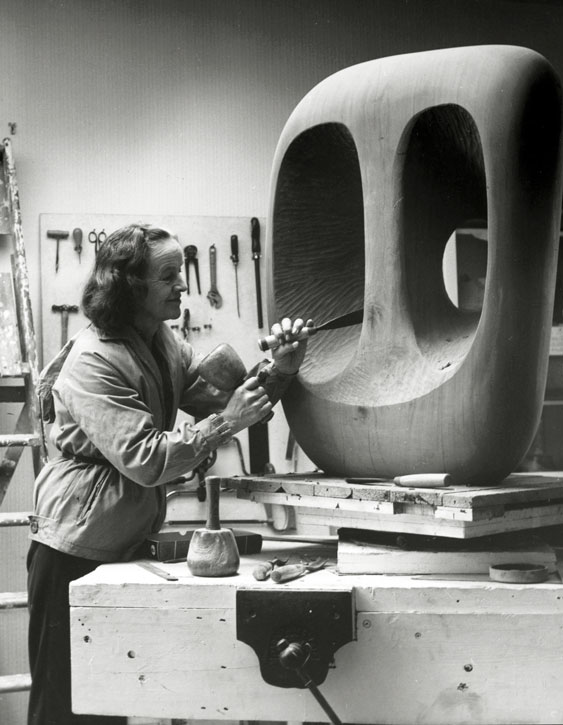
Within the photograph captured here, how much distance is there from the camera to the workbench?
4.37 feet

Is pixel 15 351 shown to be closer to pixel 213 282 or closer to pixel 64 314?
pixel 64 314

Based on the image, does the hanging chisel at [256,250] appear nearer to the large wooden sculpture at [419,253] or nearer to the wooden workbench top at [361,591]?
the large wooden sculpture at [419,253]

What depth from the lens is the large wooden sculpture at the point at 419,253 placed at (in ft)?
4.84

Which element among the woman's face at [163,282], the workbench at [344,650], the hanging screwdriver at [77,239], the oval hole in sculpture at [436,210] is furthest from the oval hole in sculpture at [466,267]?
the workbench at [344,650]

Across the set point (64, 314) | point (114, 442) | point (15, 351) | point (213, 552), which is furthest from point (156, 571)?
point (64, 314)

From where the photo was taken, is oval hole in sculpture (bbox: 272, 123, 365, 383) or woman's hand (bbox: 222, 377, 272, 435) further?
oval hole in sculpture (bbox: 272, 123, 365, 383)

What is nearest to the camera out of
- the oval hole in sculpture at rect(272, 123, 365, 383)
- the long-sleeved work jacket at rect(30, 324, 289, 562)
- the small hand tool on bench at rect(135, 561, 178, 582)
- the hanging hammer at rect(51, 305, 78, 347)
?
A: the small hand tool on bench at rect(135, 561, 178, 582)

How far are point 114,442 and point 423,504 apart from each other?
21.2 inches

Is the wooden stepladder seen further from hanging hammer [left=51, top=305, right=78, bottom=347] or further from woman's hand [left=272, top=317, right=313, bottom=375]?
woman's hand [left=272, top=317, right=313, bottom=375]

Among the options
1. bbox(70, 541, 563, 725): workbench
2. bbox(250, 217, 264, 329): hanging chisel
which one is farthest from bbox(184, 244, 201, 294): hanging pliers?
bbox(70, 541, 563, 725): workbench

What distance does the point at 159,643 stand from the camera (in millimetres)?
1390

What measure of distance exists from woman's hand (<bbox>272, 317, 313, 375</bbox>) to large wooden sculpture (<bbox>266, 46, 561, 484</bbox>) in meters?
0.06

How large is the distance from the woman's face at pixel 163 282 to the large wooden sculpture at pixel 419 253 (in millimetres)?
196

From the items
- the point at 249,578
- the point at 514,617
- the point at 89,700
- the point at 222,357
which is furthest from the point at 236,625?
the point at 222,357
